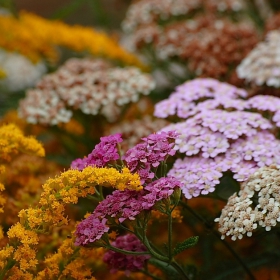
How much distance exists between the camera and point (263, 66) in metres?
1.19

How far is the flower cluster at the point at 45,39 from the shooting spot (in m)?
1.45

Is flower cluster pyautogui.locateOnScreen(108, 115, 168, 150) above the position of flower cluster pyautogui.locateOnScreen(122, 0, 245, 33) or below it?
below

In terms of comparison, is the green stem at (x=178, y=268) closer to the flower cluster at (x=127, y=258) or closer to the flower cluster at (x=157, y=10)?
the flower cluster at (x=127, y=258)

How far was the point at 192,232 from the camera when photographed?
122 centimetres

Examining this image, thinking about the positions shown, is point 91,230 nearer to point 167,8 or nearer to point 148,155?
point 148,155

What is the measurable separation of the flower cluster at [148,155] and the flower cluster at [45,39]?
0.75 meters

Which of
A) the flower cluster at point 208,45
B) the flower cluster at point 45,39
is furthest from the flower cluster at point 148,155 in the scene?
the flower cluster at point 45,39

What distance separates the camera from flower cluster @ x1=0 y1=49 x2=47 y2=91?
5.84 feet

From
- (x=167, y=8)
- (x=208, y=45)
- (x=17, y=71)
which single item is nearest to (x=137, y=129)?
(x=208, y=45)

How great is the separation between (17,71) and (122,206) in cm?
117

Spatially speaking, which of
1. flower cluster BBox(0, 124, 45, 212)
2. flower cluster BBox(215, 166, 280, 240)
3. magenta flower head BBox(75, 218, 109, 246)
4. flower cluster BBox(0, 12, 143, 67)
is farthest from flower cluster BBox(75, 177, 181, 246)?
flower cluster BBox(0, 12, 143, 67)

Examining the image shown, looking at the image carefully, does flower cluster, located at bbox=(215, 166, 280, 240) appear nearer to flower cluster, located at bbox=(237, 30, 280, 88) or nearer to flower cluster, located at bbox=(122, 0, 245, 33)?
flower cluster, located at bbox=(237, 30, 280, 88)

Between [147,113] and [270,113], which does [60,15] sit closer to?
[147,113]

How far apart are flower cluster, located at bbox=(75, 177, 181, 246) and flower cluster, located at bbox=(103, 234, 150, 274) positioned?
4.8 inches
